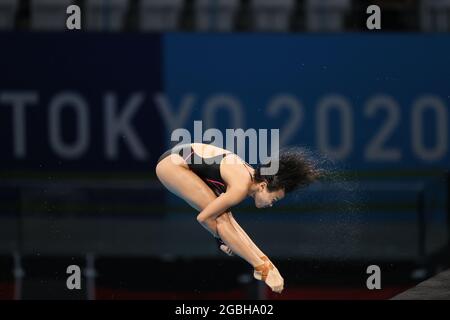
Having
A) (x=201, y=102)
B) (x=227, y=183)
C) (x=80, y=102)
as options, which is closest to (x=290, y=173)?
(x=227, y=183)

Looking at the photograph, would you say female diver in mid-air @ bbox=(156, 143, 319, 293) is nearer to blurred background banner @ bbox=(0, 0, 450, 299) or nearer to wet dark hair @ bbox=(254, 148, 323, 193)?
wet dark hair @ bbox=(254, 148, 323, 193)

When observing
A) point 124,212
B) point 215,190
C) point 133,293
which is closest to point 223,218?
point 215,190

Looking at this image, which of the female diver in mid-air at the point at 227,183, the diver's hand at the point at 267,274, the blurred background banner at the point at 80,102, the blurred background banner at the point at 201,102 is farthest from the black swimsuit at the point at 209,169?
the blurred background banner at the point at 80,102

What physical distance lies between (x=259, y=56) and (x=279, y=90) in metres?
0.39

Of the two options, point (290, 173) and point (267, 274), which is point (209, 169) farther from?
point (267, 274)

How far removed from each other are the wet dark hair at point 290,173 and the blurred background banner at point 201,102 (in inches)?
117

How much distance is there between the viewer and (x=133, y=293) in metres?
7.51

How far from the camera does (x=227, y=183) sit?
5168mm

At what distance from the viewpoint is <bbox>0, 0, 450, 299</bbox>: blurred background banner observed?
8633 mm

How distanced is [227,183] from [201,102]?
4.01m

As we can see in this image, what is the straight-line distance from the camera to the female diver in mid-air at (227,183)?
5.16 m

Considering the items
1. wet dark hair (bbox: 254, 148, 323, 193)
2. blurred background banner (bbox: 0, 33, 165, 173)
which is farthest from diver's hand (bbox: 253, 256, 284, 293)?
blurred background banner (bbox: 0, 33, 165, 173)

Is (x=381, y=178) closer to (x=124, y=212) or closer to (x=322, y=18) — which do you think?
(x=322, y=18)

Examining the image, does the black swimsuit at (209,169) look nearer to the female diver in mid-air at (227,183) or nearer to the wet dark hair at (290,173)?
the female diver in mid-air at (227,183)
